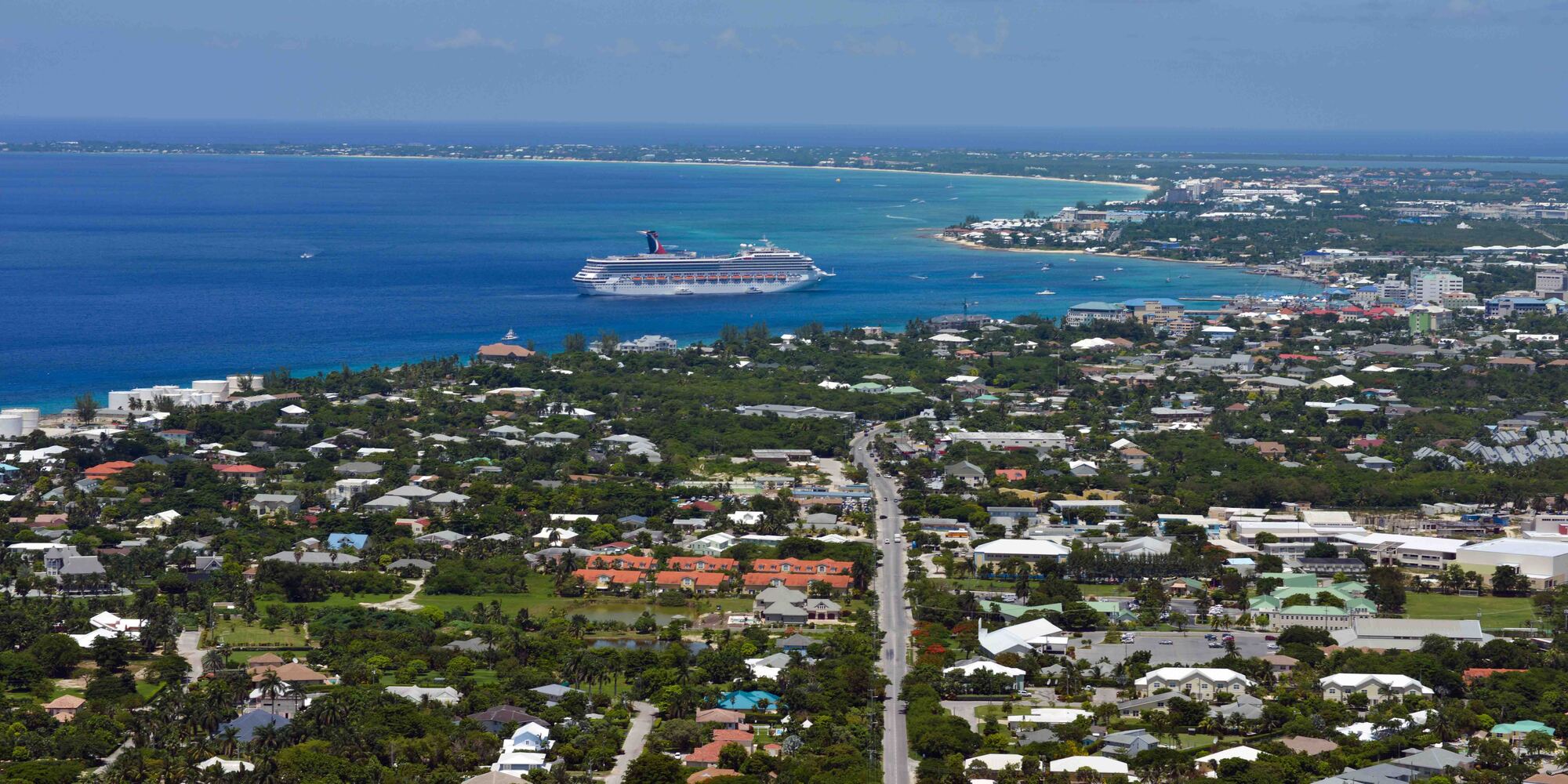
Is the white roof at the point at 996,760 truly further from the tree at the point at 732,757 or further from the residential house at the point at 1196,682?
the residential house at the point at 1196,682

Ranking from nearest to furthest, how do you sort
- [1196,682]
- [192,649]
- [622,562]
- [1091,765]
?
[1091,765]
[1196,682]
[192,649]
[622,562]

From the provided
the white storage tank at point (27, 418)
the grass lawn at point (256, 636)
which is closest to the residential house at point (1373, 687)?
the grass lawn at point (256, 636)

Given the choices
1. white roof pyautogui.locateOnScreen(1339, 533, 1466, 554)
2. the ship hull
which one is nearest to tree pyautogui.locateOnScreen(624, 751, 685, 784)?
white roof pyautogui.locateOnScreen(1339, 533, 1466, 554)

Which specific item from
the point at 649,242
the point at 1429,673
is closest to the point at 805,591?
the point at 1429,673

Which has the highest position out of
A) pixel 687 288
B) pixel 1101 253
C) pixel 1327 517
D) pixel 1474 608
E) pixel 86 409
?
pixel 86 409

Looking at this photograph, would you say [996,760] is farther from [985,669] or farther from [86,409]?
[86,409]

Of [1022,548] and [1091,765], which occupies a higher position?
[1091,765]

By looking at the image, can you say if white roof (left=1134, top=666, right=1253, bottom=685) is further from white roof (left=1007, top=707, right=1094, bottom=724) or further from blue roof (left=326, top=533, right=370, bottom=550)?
blue roof (left=326, top=533, right=370, bottom=550)

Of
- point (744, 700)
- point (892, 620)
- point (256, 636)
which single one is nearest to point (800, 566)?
point (892, 620)
